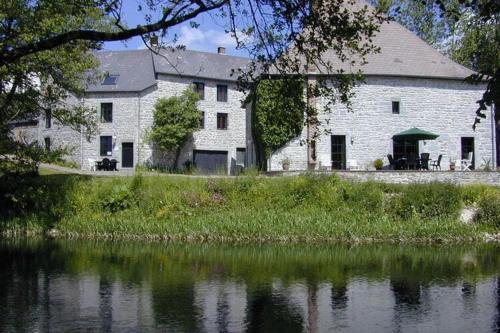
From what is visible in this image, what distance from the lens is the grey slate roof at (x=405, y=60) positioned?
30.3 metres

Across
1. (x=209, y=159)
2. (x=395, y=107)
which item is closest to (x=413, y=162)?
(x=395, y=107)

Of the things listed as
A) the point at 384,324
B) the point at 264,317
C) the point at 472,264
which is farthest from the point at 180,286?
the point at 472,264

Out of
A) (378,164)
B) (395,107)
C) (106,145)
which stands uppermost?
(395,107)

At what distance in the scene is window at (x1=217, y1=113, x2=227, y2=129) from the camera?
152 feet

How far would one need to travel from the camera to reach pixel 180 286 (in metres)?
11.3

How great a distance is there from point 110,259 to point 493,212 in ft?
43.2

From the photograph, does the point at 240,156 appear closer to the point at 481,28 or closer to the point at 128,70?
the point at 128,70

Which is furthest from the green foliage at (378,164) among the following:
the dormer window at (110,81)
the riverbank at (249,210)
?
the dormer window at (110,81)

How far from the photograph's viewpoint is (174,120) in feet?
136

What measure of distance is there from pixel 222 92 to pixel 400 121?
63.7 feet

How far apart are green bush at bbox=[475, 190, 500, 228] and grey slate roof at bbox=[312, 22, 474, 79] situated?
36.2 feet

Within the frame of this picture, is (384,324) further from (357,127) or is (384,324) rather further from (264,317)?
(357,127)

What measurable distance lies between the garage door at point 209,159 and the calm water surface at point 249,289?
2681 cm

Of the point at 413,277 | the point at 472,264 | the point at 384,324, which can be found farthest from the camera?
the point at 472,264
